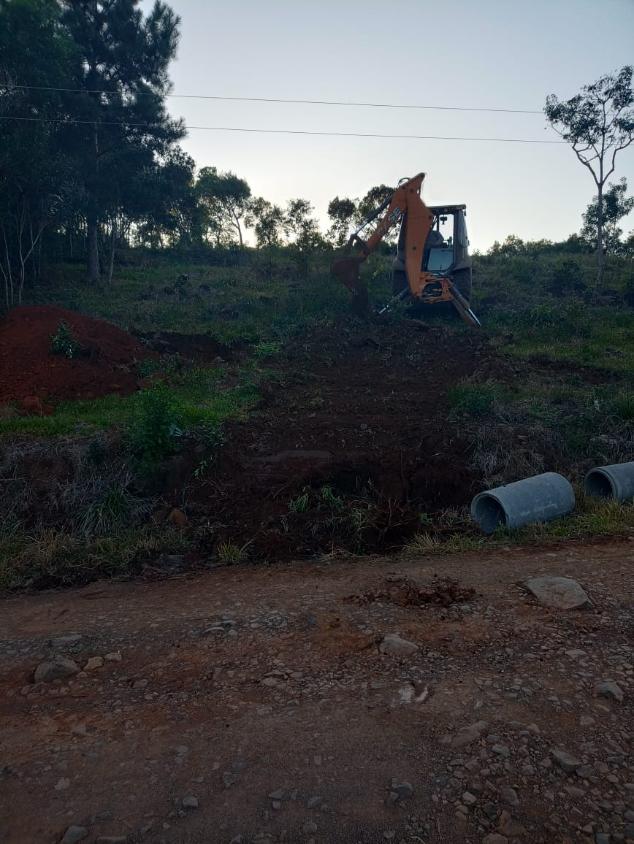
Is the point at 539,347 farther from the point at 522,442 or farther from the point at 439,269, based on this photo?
the point at 522,442

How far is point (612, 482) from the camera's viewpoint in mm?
5352

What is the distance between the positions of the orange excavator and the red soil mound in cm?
698

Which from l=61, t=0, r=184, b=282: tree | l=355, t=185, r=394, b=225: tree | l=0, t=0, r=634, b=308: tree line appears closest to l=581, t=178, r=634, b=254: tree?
l=0, t=0, r=634, b=308: tree line

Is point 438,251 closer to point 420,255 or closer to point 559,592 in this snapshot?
point 420,255

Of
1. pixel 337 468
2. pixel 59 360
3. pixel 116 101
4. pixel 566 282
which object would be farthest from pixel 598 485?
pixel 116 101

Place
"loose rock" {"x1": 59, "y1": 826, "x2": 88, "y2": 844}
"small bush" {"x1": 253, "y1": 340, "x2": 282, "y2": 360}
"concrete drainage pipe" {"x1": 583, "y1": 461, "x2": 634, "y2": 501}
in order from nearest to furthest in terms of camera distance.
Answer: "loose rock" {"x1": 59, "y1": 826, "x2": 88, "y2": 844} < "concrete drainage pipe" {"x1": 583, "y1": 461, "x2": 634, "y2": 501} < "small bush" {"x1": 253, "y1": 340, "x2": 282, "y2": 360}

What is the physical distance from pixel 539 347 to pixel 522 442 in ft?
20.2

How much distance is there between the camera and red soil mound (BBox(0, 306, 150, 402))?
8.36 m

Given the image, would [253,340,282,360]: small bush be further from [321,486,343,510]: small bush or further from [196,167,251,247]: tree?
[196,167,251,247]: tree

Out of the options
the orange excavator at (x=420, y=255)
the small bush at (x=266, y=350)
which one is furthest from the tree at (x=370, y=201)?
the small bush at (x=266, y=350)

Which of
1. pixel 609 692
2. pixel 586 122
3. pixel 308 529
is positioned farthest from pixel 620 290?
pixel 609 692

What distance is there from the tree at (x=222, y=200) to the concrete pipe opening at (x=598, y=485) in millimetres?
30992

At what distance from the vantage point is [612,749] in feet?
7.82

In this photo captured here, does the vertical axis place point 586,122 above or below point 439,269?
above
